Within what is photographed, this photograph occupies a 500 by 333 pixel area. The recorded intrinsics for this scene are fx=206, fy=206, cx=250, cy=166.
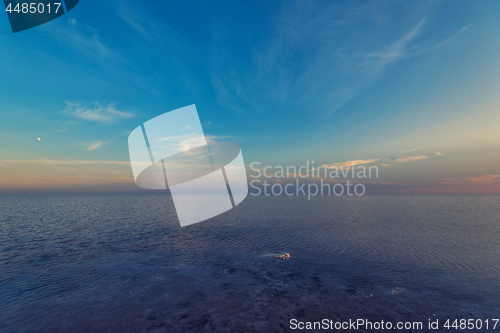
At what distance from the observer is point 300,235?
3684cm

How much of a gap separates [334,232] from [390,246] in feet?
34.3

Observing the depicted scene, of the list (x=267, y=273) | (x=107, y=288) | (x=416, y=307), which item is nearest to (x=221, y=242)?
(x=267, y=273)

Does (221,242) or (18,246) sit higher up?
(18,246)

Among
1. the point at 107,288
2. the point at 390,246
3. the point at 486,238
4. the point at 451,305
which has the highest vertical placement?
the point at 107,288

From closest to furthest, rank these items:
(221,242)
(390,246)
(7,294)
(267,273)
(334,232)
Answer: (7,294) → (267,273) → (390,246) → (221,242) → (334,232)

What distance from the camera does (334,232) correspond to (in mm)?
39344

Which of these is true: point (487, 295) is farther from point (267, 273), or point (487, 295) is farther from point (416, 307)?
point (267, 273)

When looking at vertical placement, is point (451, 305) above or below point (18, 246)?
below

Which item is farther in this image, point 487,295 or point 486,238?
point 486,238

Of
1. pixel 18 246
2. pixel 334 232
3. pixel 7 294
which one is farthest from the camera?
pixel 334 232

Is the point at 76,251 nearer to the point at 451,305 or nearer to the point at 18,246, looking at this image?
the point at 18,246

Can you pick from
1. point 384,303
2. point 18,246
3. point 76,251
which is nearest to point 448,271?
point 384,303

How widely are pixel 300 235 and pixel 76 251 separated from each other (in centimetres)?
3292

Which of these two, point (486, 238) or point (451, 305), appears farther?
point (486, 238)
